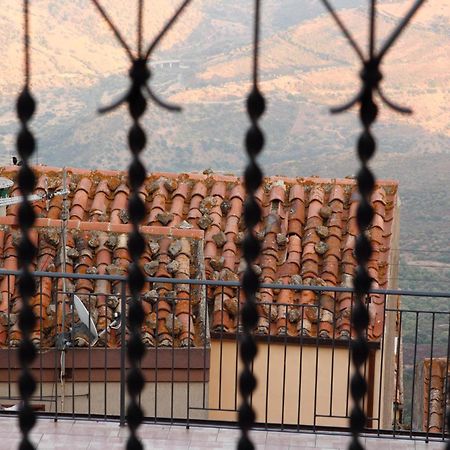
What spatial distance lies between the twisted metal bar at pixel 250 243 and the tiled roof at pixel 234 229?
584 centimetres

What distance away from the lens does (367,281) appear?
2.09 m

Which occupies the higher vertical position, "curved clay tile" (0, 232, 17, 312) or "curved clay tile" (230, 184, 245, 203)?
"curved clay tile" (230, 184, 245, 203)

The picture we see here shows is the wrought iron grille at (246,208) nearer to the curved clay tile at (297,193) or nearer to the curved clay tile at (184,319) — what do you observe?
the curved clay tile at (184,319)

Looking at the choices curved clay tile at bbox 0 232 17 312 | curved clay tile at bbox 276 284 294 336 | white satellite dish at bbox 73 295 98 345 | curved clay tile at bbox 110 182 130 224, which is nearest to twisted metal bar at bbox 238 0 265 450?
white satellite dish at bbox 73 295 98 345

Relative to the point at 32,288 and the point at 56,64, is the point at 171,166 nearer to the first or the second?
the point at 56,64

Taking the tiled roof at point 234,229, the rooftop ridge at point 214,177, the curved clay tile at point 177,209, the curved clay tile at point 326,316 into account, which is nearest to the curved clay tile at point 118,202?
the tiled roof at point 234,229

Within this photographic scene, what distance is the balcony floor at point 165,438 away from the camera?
529cm

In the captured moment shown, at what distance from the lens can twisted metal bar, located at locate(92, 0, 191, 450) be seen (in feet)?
6.88

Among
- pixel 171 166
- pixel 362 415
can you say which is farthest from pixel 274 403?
pixel 171 166

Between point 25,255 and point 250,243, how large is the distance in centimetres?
48

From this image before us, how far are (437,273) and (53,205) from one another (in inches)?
854

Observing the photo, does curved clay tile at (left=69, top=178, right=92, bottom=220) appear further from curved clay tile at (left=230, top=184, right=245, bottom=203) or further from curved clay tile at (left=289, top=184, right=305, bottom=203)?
curved clay tile at (left=289, top=184, right=305, bottom=203)

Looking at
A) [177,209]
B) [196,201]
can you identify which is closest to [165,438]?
[177,209]

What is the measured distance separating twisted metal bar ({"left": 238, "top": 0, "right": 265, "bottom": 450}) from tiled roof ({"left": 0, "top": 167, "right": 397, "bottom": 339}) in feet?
19.2
